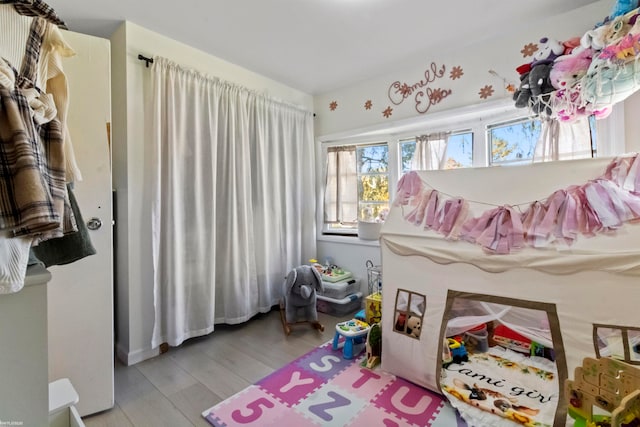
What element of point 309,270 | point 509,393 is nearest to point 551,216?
point 509,393

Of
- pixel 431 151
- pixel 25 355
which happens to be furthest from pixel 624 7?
pixel 25 355

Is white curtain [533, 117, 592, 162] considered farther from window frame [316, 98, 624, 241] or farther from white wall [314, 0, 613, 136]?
white wall [314, 0, 613, 136]

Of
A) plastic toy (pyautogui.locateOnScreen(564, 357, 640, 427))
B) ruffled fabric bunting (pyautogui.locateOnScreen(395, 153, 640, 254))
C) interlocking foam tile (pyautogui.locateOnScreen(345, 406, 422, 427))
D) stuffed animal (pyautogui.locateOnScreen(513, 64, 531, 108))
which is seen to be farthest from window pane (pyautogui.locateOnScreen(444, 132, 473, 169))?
interlocking foam tile (pyautogui.locateOnScreen(345, 406, 422, 427))

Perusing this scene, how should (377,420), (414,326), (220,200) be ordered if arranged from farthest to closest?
(220,200)
(414,326)
(377,420)

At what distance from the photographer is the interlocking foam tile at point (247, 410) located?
1.56 metres

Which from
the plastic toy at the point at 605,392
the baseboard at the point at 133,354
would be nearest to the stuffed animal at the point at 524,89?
the plastic toy at the point at 605,392

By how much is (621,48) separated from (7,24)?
2.39 m

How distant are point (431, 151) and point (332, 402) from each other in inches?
91.5

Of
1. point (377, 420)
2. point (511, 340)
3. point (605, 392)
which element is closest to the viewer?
point (605, 392)

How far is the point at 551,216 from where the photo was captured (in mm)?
1476

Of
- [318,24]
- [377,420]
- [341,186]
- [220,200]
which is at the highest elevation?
[318,24]

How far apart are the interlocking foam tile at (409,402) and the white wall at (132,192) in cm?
175

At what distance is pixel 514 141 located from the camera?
246 cm

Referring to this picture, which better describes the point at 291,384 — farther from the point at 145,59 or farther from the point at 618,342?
the point at 145,59
